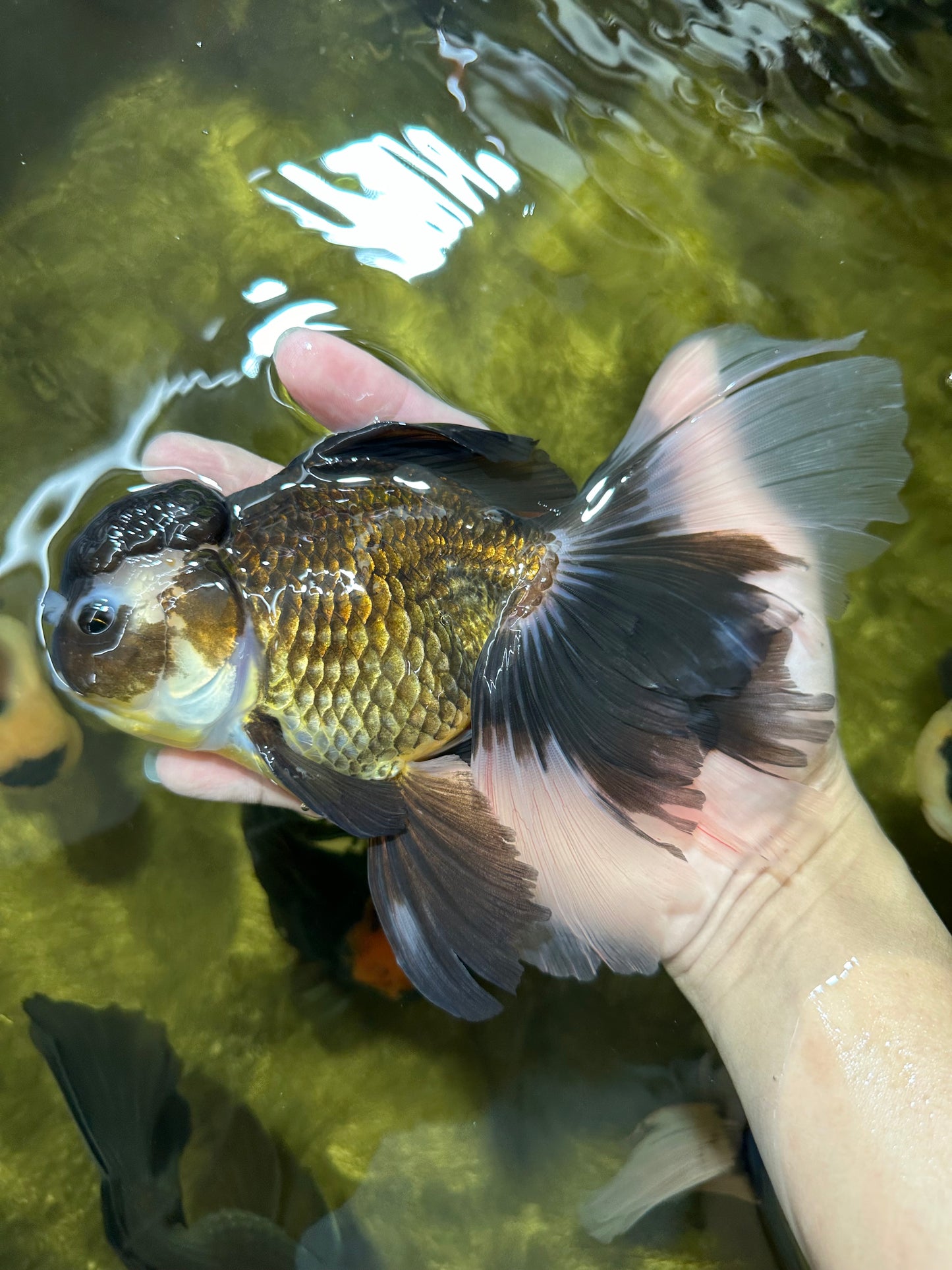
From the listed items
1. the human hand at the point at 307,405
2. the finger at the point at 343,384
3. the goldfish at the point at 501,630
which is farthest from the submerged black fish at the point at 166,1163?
the finger at the point at 343,384

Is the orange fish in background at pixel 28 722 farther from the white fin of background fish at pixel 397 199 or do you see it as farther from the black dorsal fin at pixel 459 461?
the white fin of background fish at pixel 397 199

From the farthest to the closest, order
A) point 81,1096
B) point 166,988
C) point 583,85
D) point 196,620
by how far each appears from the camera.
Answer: point 583,85 < point 166,988 < point 81,1096 < point 196,620

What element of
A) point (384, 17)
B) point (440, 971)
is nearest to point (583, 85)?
point (384, 17)

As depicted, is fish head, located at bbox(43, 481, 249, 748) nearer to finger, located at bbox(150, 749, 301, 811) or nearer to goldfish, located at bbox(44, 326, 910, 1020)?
goldfish, located at bbox(44, 326, 910, 1020)

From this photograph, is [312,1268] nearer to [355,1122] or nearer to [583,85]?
[355,1122]

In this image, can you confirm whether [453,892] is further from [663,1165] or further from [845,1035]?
[663,1165]

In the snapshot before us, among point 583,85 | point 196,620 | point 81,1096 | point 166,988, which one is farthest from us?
point 583,85

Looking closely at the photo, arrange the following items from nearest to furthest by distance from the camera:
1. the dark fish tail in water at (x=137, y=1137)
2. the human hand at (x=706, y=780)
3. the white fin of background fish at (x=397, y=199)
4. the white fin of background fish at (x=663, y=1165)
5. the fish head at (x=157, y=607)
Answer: the fish head at (x=157, y=607)
the human hand at (x=706, y=780)
the dark fish tail in water at (x=137, y=1137)
the white fin of background fish at (x=663, y=1165)
the white fin of background fish at (x=397, y=199)
